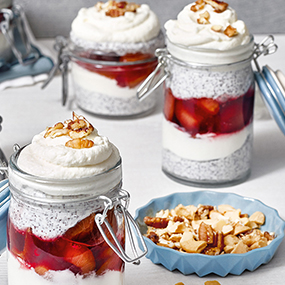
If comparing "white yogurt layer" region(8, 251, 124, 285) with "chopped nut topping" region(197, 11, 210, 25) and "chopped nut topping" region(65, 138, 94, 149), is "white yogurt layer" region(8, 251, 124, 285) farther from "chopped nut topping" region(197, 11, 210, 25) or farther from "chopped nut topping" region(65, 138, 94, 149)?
"chopped nut topping" region(197, 11, 210, 25)

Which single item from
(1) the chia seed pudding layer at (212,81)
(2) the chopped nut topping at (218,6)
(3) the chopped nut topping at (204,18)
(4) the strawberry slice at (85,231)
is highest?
Answer: (2) the chopped nut topping at (218,6)

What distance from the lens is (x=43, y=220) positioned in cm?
50

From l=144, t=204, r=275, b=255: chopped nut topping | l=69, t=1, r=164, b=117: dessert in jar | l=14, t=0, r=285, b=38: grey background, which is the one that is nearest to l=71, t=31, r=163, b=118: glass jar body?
l=69, t=1, r=164, b=117: dessert in jar

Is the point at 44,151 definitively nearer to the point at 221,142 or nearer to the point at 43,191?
the point at 43,191

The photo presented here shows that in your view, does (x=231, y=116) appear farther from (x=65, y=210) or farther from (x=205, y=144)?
(x=65, y=210)

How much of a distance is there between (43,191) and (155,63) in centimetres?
67

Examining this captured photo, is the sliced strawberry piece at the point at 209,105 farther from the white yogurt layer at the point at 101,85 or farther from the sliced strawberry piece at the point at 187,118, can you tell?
the white yogurt layer at the point at 101,85

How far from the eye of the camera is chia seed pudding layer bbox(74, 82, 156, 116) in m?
1.11

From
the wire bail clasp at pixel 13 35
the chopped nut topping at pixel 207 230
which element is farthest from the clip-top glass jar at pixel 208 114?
the wire bail clasp at pixel 13 35

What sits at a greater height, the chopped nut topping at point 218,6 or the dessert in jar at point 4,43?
the chopped nut topping at point 218,6

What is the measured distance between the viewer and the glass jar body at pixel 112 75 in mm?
1068

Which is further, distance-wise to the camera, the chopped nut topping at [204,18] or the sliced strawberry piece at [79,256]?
the chopped nut topping at [204,18]

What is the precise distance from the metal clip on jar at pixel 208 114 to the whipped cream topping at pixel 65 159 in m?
0.33

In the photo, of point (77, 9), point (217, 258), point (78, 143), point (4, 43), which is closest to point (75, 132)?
point (78, 143)
